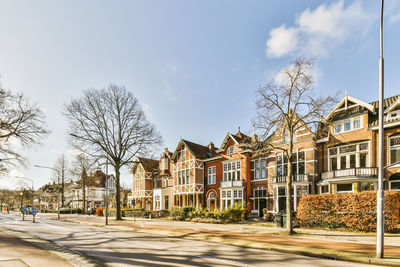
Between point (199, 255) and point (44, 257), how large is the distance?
226 inches

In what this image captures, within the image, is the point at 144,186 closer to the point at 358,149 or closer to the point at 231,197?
the point at 231,197

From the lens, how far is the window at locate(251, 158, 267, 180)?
106 feet

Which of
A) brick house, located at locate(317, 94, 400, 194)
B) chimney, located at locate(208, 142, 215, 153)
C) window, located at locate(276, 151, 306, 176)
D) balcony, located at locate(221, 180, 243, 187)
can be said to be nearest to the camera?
brick house, located at locate(317, 94, 400, 194)

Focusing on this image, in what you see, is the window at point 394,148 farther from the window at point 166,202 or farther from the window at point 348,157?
the window at point 166,202

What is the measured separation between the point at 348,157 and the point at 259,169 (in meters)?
10.1

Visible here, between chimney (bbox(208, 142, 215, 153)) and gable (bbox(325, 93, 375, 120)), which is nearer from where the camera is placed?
gable (bbox(325, 93, 375, 120))

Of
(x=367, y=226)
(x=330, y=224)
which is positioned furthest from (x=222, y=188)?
(x=367, y=226)

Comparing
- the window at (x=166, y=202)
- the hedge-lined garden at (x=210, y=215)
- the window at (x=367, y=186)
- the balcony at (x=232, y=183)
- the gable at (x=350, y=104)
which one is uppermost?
the gable at (x=350, y=104)

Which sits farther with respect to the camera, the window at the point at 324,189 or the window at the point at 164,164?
the window at the point at 164,164

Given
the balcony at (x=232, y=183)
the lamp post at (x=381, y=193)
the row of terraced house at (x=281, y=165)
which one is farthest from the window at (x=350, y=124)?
the lamp post at (x=381, y=193)

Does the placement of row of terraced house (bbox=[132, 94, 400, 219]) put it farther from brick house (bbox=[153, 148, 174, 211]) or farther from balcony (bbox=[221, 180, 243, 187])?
balcony (bbox=[221, 180, 243, 187])

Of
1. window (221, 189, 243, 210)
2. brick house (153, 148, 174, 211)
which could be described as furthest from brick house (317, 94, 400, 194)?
brick house (153, 148, 174, 211)

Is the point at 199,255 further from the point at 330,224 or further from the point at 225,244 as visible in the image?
the point at 330,224

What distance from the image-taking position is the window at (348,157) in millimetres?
24797
